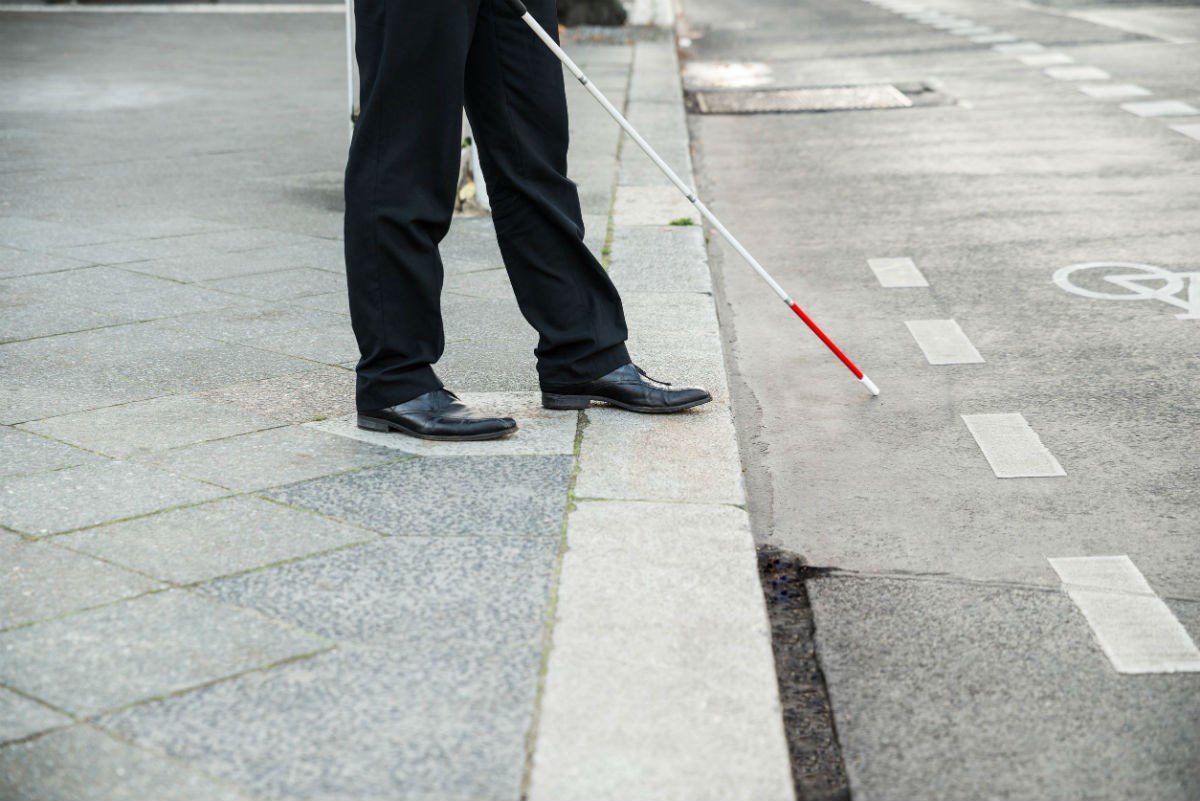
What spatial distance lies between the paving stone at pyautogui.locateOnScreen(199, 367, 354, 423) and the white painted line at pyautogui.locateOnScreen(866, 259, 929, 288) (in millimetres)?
2456

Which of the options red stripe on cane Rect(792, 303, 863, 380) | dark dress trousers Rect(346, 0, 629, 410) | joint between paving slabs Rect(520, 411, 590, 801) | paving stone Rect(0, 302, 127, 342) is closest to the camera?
joint between paving slabs Rect(520, 411, 590, 801)

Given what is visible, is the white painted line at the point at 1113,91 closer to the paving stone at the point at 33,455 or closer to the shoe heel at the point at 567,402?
the shoe heel at the point at 567,402

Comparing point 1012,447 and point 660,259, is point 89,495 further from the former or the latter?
point 660,259

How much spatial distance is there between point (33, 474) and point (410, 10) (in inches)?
52.4

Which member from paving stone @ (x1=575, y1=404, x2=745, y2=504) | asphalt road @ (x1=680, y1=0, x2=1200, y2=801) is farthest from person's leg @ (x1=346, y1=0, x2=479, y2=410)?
asphalt road @ (x1=680, y1=0, x2=1200, y2=801)

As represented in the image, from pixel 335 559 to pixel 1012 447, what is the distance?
75.5 inches

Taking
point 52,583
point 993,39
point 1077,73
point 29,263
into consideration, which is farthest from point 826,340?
point 993,39

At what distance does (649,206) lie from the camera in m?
7.12

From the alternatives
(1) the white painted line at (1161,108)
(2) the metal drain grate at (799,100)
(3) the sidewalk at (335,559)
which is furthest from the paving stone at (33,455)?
(1) the white painted line at (1161,108)

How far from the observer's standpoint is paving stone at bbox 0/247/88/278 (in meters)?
5.68

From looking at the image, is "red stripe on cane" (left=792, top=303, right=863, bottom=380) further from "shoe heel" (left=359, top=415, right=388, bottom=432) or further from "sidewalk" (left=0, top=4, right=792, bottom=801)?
"shoe heel" (left=359, top=415, right=388, bottom=432)

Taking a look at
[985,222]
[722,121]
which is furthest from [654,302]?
[722,121]

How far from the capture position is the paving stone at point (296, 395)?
396cm

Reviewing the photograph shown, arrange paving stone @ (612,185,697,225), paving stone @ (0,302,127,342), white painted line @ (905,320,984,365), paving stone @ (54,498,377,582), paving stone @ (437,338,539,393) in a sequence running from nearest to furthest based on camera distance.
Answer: paving stone @ (54,498,377,582)
paving stone @ (437,338,539,393)
paving stone @ (0,302,127,342)
white painted line @ (905,320,984,365)
paving stone @ (612,185,697,225)
